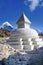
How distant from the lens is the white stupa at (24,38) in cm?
2617

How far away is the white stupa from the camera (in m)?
26.2

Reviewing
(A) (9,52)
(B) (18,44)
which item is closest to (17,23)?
(B) (18,44)

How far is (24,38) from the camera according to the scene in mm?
27594

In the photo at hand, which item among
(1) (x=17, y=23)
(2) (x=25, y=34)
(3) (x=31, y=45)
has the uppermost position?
(1) (x=17, y=23)

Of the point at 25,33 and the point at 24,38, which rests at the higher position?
the point at 25,33

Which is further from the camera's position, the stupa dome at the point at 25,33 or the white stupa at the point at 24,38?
the stupa dome at the point at 25,33

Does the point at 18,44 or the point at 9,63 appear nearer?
the point at 9,63

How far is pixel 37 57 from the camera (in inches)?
701

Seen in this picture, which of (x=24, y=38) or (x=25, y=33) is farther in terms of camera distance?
(x=25, y=33)

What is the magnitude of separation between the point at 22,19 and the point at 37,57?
13187mm

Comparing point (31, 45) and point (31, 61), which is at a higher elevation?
point (31, 45)

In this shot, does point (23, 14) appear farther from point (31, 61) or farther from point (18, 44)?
point (31, 61)

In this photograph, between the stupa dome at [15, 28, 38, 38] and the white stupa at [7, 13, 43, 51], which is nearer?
the white stupa at [7, 13, 43, 51]

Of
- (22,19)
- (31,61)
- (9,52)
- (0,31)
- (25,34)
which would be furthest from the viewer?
(0,31)
